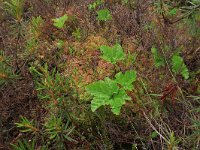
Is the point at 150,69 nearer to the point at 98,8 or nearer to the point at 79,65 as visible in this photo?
the point at 79,65

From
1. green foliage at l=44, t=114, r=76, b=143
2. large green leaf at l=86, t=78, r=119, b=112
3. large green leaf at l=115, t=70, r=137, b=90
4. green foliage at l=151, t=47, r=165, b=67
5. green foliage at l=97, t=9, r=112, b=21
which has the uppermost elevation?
green foliage at l=97, t=9, r=112, b=21

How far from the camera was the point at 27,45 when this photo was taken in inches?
131

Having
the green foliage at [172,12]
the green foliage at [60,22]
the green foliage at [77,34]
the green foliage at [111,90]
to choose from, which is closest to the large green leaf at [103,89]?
the green foliage at [111,90]

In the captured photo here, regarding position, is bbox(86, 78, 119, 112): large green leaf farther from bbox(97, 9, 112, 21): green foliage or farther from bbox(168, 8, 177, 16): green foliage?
bbox(168, 8, 177, 16): green foliage

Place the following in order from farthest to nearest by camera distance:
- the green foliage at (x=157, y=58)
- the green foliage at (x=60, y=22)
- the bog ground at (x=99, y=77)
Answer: the green foliage at (x=60, y=22), the green foliage at (x=157, y=58), the bog ground at (x=99, y=77)

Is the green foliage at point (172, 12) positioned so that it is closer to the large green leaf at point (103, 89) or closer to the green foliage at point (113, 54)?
the green foliage at point (113, 54)

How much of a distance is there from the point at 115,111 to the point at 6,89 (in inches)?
42.3

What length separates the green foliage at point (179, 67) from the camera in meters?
2.79

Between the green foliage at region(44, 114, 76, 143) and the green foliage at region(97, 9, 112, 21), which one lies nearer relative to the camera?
the green foliage at region(44, 114, 76, 143)

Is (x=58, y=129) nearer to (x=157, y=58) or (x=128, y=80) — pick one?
(x=128, y=80)

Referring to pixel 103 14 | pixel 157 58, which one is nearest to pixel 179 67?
pixel 157 58

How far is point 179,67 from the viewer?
281 centimetres

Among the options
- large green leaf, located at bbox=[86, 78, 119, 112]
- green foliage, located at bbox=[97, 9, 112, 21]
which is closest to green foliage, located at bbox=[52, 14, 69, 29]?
green foliage, located at bbox=[97, 9, 112, 21]

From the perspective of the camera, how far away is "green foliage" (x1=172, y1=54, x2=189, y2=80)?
2.79 metres
